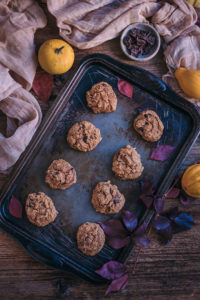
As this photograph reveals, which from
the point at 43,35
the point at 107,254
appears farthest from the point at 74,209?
the point at 43,35

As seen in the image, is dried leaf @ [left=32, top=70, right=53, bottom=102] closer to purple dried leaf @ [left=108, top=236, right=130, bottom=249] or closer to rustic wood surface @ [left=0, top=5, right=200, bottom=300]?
rustic wood surface @ [left=0, top=5, right=200, bottom=300]

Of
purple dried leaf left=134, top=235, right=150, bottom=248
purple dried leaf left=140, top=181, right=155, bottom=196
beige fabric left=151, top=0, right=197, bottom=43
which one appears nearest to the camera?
purple dried leaf left=134, top=235, right=150, bottom=248

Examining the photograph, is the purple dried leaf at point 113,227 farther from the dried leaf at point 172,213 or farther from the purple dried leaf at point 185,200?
the purple dried leaf at point 185,200

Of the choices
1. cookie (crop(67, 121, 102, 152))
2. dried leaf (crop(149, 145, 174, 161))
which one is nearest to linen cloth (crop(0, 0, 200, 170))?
cookie (crop(67, 121, 102, 152))

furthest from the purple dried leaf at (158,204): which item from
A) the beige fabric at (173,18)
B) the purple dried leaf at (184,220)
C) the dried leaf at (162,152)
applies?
the beige fabric at (173,18)

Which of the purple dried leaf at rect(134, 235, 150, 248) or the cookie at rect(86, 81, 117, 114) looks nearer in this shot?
the purple dried leaf at rect(134, 235, 150, 248)

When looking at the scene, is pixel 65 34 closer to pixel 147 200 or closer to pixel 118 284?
pixel 147 200

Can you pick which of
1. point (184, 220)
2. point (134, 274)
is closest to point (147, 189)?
point (184, 220)

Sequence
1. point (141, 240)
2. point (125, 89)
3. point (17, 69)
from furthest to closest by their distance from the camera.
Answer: point (125, 89), point (17, 69), point (141, 240)

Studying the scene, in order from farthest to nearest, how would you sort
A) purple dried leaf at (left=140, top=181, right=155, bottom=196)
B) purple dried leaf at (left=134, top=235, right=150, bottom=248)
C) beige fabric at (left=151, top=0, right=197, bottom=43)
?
beige fabric at (left=151, top=0, right=197, bottom=43) < purple dried leaf at (left=140, top=181, right=155, bottom=196) < purple dried leaf at (left=134, top=235, right=150, bottom=248)
